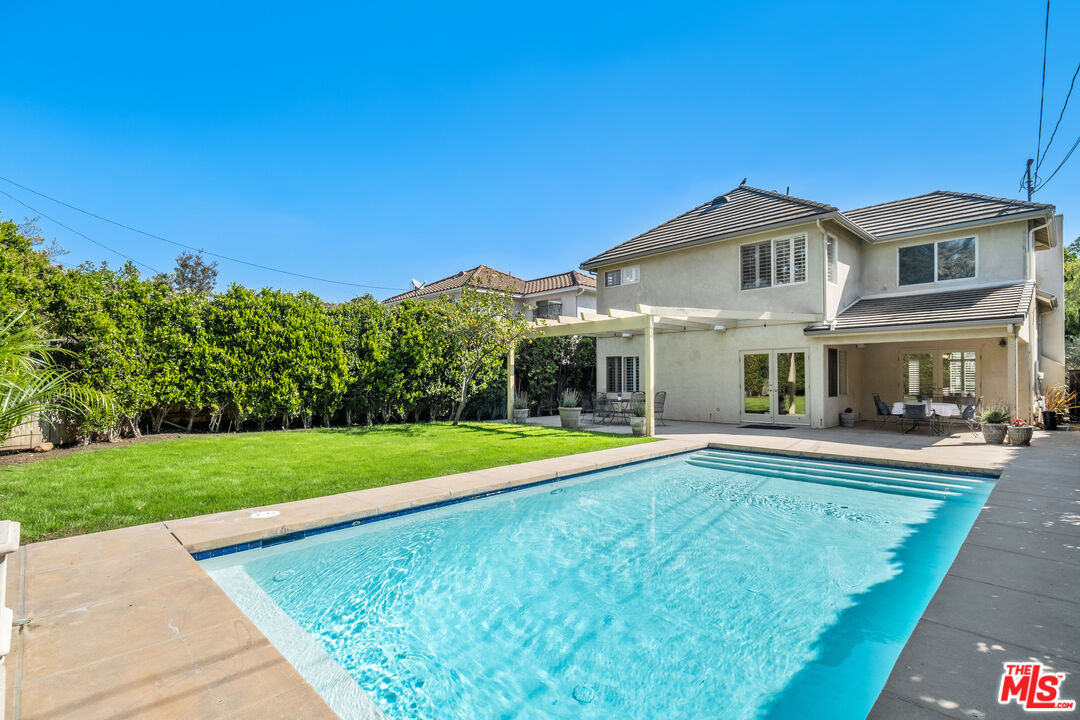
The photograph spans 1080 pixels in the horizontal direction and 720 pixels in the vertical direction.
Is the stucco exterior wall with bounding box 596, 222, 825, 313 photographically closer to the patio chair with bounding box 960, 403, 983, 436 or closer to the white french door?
the white french door

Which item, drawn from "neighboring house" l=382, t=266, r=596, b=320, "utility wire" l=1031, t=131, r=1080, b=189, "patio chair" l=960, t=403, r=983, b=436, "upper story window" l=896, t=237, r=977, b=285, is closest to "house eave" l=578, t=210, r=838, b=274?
"upper story window" l=896, t=237, r=977, b=285

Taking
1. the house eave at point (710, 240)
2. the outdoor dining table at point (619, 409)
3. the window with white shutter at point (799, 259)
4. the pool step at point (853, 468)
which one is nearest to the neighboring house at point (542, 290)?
the house eave at point (710, 240)

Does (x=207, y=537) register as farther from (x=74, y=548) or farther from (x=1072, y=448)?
(x=1072, y=448)

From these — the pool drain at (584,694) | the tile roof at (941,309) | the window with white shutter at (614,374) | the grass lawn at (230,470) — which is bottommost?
the pool drain at (584,694)

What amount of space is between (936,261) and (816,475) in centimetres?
1061

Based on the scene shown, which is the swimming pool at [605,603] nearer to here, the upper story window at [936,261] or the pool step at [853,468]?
the pool step at [853,468]

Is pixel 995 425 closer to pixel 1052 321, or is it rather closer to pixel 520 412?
pixel 1052 321

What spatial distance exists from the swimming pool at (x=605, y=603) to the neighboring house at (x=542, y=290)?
21.2 meters

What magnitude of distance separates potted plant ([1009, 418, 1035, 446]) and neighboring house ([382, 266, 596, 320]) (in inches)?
735

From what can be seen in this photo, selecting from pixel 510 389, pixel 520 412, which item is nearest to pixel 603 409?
pixel 520 412

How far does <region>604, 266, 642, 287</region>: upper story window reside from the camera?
20.8 metres

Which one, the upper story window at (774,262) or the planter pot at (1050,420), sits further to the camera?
the upper story window at (774,262)

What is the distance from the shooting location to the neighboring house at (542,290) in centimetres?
2884

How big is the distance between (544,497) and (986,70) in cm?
1530
